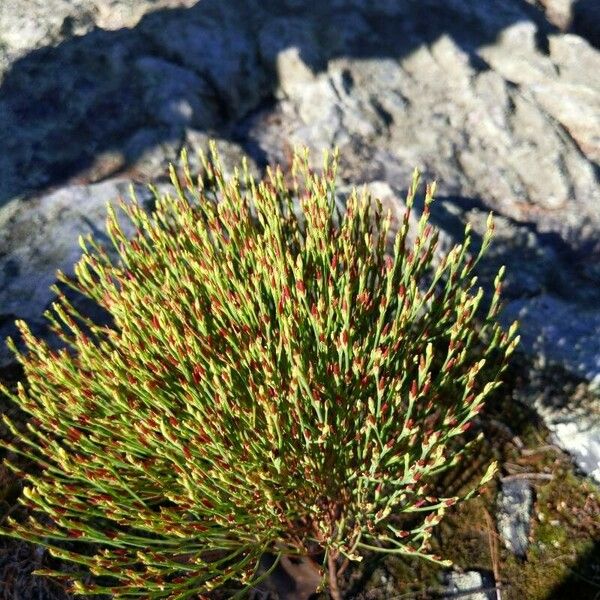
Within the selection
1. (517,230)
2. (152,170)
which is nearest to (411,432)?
(517,230)

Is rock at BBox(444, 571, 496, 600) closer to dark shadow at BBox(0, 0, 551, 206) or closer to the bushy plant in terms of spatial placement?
the bushy plant

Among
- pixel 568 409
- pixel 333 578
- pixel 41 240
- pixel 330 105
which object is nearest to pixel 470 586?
pixel 333 578

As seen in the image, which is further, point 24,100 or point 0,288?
point 24,100

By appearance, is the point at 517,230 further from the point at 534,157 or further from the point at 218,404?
the point at 218,404

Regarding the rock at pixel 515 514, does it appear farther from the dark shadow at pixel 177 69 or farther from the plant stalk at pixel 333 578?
the dark shadow at pixel 177 69

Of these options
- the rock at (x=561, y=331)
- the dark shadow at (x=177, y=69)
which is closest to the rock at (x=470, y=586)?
the rock at (x=561, y=331)

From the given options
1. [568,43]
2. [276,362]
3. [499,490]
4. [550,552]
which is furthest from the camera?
[568,43]
